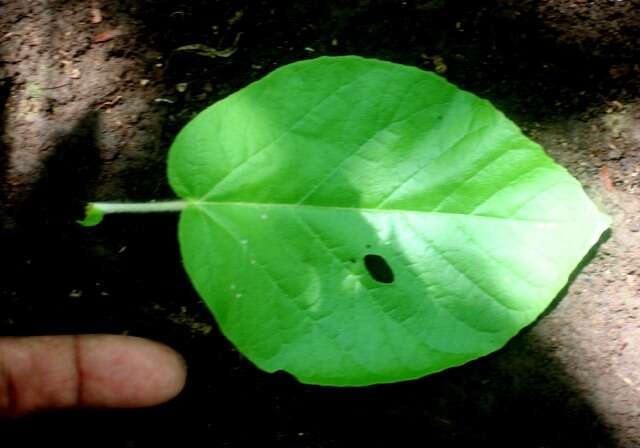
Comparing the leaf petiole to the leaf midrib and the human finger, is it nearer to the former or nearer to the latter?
the leaf midrib

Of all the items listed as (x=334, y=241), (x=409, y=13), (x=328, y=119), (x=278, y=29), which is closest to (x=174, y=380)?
(x=334, y=241)

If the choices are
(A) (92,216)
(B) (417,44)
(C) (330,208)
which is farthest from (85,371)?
(B) (417,44)

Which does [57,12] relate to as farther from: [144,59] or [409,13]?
[409,13]

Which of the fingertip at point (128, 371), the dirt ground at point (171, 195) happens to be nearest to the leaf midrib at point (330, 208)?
the dirt ground at point (171, 195)

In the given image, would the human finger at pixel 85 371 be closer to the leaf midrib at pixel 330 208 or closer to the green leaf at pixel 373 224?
the green leaf at pixel 373 224

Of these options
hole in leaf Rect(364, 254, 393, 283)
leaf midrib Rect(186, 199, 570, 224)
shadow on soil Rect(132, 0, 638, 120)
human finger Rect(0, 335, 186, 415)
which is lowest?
human finger Rect(0, 335, 186, 415)

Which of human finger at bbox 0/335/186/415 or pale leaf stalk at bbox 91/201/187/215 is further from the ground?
pale leaf stalk at bbox 91/201/187/215

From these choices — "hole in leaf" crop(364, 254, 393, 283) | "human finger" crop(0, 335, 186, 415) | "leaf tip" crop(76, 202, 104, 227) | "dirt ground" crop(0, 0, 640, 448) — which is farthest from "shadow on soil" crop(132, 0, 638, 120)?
"human finger" crop(0, 335, 186, 415)

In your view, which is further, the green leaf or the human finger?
the human finger
